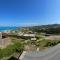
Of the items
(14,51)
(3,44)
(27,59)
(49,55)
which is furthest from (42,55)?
(3,44)

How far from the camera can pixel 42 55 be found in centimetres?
764

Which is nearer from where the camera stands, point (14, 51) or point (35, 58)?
point (35, 58)

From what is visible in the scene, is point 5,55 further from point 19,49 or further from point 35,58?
point 35,58

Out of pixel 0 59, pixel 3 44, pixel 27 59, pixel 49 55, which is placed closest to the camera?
pixel 27 59

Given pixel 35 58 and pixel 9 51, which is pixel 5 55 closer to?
pixel 9 51

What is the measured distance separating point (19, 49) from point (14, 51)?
13.6 inches

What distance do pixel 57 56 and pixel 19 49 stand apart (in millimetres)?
2595

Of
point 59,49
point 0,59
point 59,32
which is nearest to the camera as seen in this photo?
point 0,59

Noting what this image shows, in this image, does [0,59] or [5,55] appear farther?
[5,55]

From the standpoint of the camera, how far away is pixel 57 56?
7410 millimetres

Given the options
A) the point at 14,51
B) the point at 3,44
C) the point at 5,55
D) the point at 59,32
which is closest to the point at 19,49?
the point at 14,51

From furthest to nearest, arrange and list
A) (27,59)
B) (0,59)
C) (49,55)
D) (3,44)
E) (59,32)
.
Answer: (59,32) → (3,44) → (0,59) → (49,55) → (27,59)

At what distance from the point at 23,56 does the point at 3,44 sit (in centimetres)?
543

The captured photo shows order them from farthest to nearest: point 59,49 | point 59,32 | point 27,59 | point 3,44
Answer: point 59,32, point 3,44, point 59,49, point 27,59
